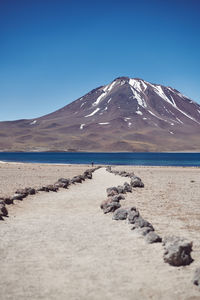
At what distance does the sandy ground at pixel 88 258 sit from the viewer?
5875 mm

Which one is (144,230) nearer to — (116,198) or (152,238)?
(152,238)

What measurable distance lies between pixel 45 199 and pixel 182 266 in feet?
36.3

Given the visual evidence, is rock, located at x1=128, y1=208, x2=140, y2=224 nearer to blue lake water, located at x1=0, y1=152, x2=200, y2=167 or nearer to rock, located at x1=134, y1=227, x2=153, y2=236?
rock, located at x1=134, y1=227, x2=153, y2=236

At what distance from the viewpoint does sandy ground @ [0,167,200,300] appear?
5875mm

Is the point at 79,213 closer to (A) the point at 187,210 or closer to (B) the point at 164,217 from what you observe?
(B) the point at 164,217

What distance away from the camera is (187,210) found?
14.1 metres

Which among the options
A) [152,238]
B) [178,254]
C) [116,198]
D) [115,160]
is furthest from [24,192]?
[115,160]

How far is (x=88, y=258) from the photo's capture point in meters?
7.52

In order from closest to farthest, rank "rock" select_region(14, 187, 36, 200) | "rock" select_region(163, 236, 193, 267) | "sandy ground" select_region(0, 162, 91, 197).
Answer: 1. "rock" select_region(163, 236, 193, 267)
2. "rock" select_region(14, 187, 36, 200)
3. "sandy ground" select_region(0, 162, 91, 197)

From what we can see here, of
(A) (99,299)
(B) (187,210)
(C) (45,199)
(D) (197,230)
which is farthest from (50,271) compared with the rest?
(C) (45,199)

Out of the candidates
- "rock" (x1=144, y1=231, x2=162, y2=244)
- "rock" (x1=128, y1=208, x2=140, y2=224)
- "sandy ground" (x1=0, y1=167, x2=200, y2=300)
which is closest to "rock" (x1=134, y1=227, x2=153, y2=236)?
"sandy ground" (x1=0, y1=167, x2=200, y2=300)

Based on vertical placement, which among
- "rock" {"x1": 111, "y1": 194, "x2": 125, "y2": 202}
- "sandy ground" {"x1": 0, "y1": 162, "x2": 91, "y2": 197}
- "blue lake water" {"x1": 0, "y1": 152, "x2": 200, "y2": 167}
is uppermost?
"blue lake water" {"x1": 0, "y1": 152, "x2": 200, "y2": 167}

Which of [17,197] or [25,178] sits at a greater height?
[17,197]

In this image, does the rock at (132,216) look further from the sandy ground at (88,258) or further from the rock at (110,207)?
the rock at (110,207)
